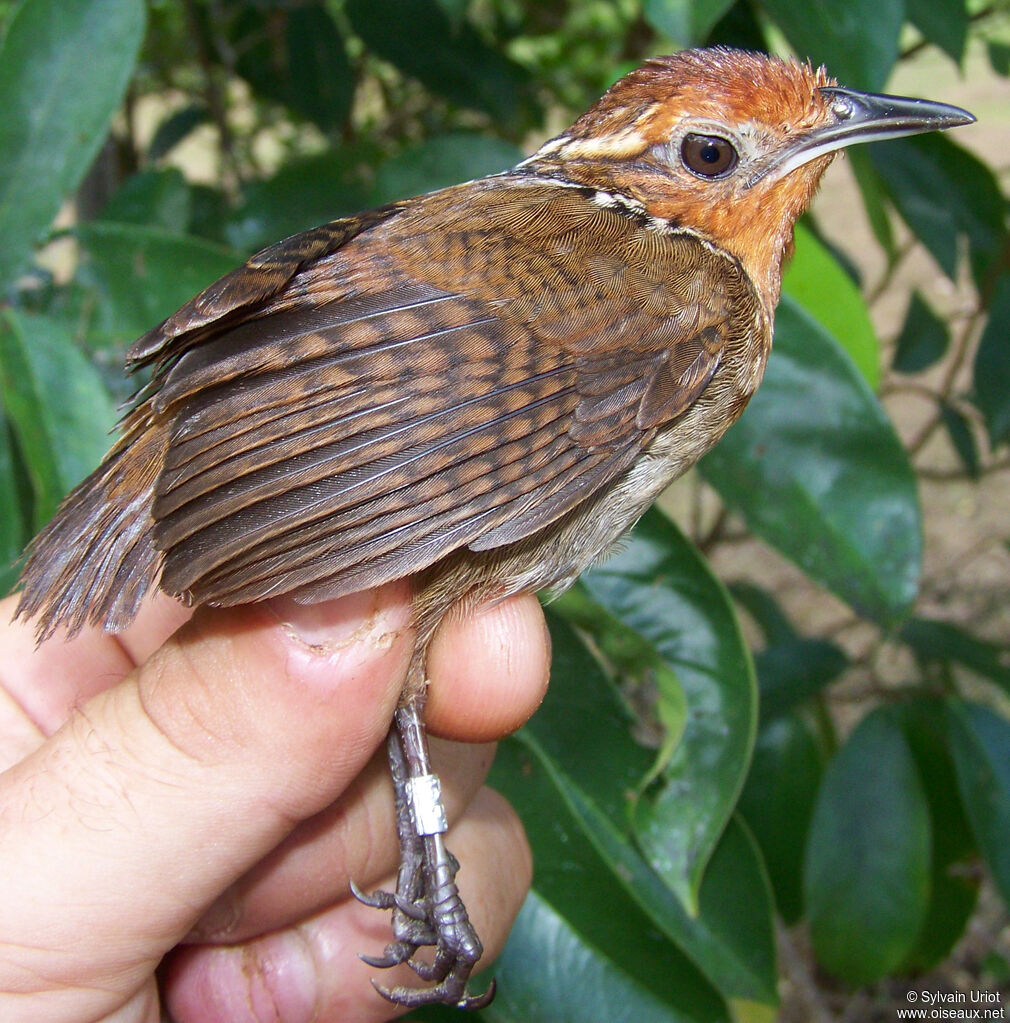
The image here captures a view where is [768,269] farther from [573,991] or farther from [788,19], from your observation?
[573,991]

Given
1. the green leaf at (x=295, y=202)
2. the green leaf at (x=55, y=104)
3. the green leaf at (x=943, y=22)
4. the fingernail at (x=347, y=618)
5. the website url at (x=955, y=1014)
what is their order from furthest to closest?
the website url at (x=955, y=1014)
the green leaf at (x=295, y=202)
the green leaf at (x=943, y=22)
the green leaf at (x=55, y=104)
the fingernail at (x=347, y=618)

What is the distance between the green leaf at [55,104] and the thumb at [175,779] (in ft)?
3.97

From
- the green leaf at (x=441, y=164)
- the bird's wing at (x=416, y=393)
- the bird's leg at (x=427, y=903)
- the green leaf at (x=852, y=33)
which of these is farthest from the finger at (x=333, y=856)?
the green leaf at (x=852, y=33)

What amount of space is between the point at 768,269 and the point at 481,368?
0.74 metres

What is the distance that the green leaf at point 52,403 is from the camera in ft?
6.40

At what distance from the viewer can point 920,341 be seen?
3.61 meters

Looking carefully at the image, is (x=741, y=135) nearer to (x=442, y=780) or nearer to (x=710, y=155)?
(x=710, y=155)

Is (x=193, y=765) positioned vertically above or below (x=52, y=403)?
below

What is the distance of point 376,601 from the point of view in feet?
4.86

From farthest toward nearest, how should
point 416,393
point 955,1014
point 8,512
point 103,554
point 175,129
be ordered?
1. point 175,129
2. point 955,1014
3. point 8,512
4. point 103,554
5. point 416,393

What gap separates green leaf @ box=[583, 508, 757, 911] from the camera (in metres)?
1.85

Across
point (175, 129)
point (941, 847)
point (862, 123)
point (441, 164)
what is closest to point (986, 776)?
point (941, 847)

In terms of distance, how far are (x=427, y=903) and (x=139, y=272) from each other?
1.48m

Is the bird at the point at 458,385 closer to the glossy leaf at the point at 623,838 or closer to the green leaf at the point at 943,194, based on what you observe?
the glossy leaf at the point at 623,838
